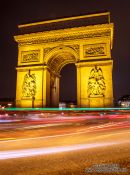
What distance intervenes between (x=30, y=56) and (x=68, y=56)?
460 cm

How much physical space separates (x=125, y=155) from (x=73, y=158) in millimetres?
925

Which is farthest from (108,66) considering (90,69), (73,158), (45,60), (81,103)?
(73,158)

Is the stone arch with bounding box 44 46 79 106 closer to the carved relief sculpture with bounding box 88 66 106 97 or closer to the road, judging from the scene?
the carved relief sculpture with bounding box 88 66 106 97

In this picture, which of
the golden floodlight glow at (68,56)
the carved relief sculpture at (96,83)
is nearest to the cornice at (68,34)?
the golden floodlight glow at (68,56)

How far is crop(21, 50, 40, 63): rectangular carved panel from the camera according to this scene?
24.3m

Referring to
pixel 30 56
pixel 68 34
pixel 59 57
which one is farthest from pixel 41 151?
pixel 59 57

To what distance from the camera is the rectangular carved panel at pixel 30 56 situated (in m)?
24.3

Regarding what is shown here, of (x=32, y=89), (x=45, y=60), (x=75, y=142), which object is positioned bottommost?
(x=75, y=142)

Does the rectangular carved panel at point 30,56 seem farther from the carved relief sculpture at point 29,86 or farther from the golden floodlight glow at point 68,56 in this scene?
the carved relief sculpture at point 29,86

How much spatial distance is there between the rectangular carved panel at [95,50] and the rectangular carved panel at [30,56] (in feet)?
17.8

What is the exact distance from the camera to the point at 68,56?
84.9ft

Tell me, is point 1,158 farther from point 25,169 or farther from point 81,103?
point 81,103

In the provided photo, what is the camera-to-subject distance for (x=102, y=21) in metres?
23.0

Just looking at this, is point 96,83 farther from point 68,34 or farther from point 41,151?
point 41,151
